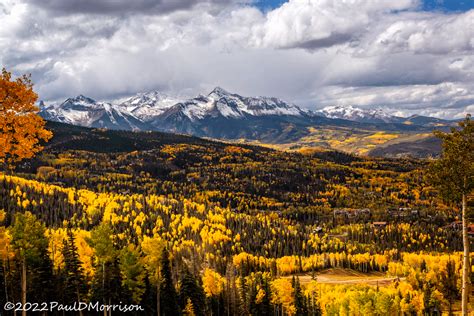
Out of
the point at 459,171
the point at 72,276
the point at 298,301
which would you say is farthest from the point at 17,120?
the point at 298,301

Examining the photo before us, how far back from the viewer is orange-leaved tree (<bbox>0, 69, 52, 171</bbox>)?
35406 mm

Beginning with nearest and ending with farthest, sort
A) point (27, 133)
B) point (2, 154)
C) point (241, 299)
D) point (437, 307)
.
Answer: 1. point (2, 154)
2. point (27, 133)
3. point (241, 299)
4. point (437, 307)

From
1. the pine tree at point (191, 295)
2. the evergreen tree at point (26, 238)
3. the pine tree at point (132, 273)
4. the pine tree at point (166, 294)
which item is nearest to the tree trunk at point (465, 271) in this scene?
the evergreen tree at point (26, 238)

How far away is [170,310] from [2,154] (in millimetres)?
60803

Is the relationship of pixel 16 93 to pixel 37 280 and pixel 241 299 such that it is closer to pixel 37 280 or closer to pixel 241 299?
pixel 37 280

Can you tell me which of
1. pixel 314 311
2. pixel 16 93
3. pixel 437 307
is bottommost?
pixel 437 307

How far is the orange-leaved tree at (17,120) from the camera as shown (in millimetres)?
35406

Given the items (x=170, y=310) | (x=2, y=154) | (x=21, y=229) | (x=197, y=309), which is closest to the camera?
(x=2, y=154)

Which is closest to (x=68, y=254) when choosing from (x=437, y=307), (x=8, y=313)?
(x=8, y=313)

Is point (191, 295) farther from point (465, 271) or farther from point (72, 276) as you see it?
point (465, 271)

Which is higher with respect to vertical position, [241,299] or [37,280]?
[37,280]

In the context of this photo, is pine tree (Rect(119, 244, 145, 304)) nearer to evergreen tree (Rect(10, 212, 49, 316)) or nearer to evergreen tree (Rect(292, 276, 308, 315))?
evergreen tree (Rect(10, 212, 49, 316))

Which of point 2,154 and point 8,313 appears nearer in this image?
point 2,154

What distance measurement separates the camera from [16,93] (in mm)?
35969
